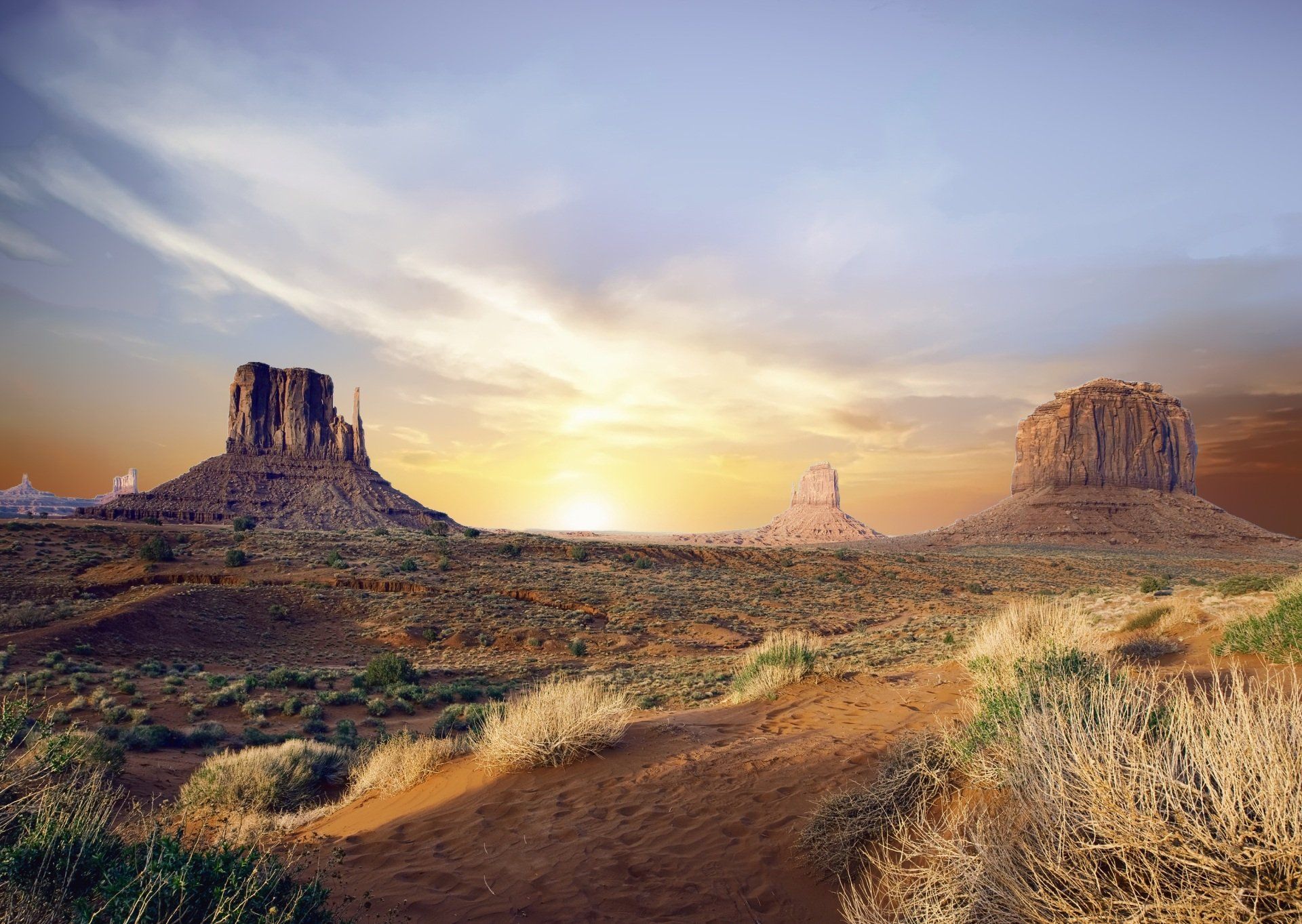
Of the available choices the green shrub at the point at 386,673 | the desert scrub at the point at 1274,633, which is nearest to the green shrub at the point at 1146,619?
the desert scrub at the point at 1274,633

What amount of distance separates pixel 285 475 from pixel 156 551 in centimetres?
6380

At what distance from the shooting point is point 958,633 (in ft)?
66.9

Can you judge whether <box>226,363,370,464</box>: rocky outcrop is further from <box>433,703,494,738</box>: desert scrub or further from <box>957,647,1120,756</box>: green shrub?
<box>957,647,1120,756</box>: green shrub

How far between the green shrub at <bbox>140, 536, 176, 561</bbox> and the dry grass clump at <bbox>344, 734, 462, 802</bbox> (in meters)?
33.1

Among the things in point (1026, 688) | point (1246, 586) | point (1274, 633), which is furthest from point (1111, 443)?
point (1026, 688)

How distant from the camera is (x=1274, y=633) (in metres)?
10.0

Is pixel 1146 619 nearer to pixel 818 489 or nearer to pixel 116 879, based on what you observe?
pixel 116 879

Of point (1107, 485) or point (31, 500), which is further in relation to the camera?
point (31, 500)

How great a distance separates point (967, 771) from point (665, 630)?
23.3 m

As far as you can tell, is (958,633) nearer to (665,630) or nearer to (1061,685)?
(665,630)

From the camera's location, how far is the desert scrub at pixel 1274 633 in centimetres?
953

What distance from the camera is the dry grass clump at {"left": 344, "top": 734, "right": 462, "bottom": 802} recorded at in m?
8.87

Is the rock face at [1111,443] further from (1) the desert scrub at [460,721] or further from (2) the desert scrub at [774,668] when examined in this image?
(1) the desert scrub at [460,721]

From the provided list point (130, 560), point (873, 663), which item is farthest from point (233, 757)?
point (130, 560)
